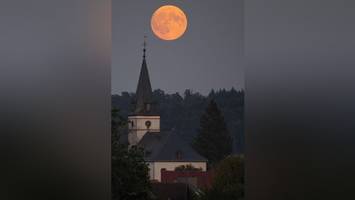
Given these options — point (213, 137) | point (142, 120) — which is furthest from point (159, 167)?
point (142, 120)

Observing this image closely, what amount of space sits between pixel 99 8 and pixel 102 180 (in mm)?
865

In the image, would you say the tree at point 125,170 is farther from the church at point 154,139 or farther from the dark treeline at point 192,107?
the dark treeline at point 192,107

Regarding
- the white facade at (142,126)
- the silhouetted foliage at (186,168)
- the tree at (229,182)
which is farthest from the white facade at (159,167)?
the tree at (229,182)

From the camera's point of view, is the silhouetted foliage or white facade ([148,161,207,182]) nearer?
the silhouetted foliage

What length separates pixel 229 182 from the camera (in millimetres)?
16094

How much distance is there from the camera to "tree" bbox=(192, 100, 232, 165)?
81.3 feet

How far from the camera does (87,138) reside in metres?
3.08

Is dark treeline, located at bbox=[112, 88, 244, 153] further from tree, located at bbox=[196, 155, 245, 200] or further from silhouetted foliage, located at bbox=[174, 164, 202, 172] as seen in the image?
tree, located at bbox=[196, 155, 245, 200]

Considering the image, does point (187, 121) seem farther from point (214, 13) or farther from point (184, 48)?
point (214, 13)

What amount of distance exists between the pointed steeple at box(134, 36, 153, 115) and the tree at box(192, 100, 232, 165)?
263cm

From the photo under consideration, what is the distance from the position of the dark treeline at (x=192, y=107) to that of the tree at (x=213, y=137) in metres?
0.34

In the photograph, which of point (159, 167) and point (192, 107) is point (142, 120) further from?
point (159, 167)

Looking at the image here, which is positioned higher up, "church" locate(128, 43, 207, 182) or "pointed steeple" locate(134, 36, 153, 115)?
"pointed steeple" locate(134, 36, 153, 115)

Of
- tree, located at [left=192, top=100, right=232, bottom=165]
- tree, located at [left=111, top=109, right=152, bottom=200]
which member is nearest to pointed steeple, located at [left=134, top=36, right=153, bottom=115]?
tree, located at [left=192, top=100, right=232, bottom=165]
